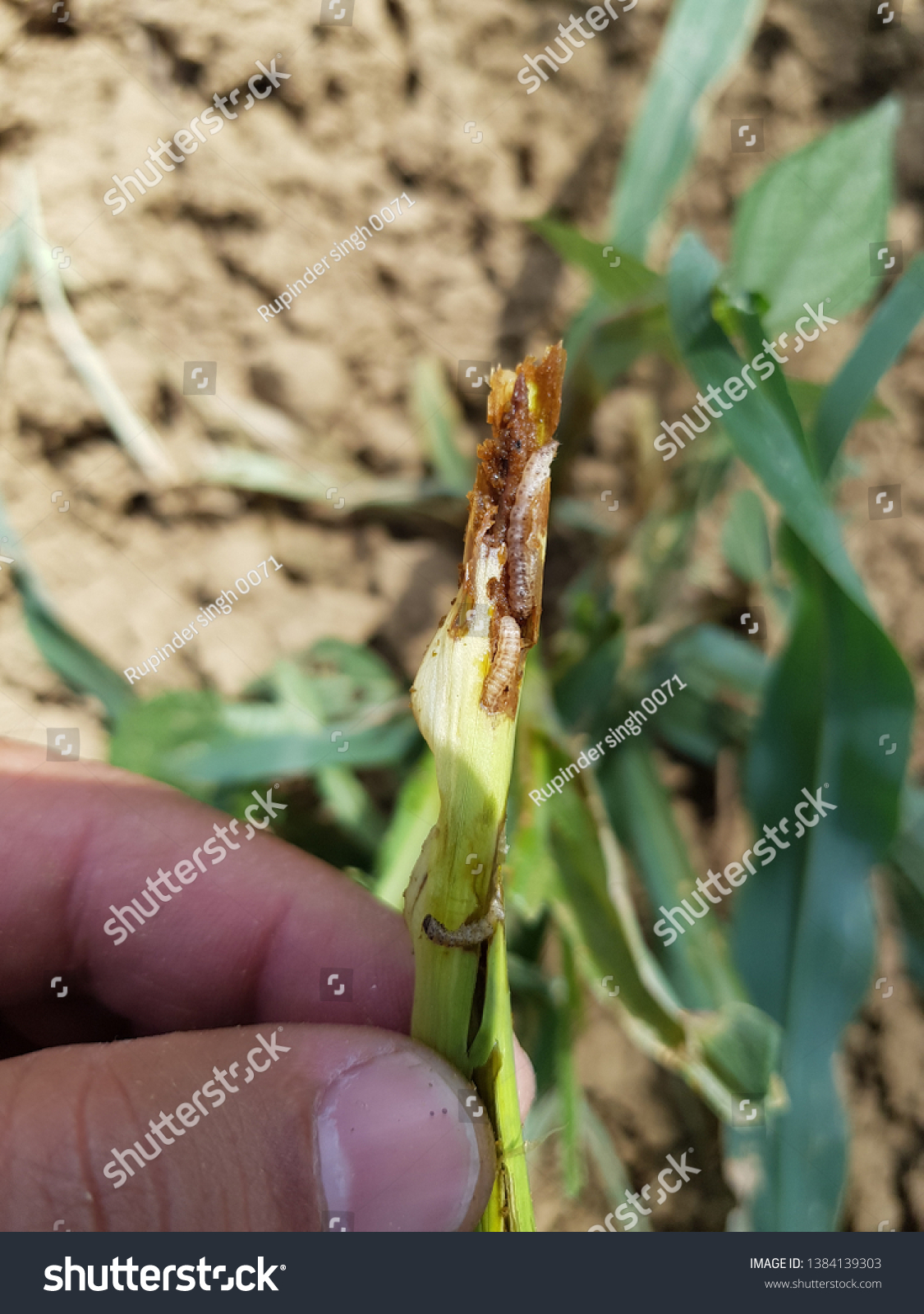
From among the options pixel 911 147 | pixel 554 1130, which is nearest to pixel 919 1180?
pixel 554 1130

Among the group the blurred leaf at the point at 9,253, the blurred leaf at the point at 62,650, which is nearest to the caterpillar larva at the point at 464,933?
the blurred leaf at the point at 62,650

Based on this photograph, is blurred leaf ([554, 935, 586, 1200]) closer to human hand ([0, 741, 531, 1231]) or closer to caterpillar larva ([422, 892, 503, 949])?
human hand ([0, 741, 531, 1231])

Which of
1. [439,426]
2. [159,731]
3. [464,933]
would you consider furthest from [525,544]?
[439,426]

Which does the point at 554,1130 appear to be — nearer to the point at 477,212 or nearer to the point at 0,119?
the point at 477,212

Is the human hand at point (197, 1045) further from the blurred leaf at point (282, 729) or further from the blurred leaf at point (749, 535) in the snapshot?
the blurred leaf at point (749, 535)

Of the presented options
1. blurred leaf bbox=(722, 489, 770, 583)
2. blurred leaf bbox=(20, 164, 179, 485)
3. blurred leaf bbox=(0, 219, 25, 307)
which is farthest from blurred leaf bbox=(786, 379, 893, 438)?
blurred leaf bbox=(0, 219, 25, 307)
